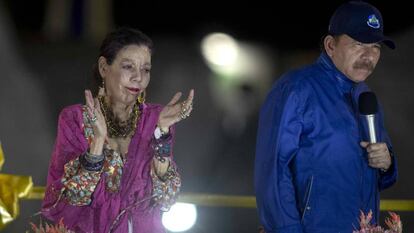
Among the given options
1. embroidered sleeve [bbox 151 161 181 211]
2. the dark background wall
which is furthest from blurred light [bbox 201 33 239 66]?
embroidered sleeve [bbox 151 161 181 211]

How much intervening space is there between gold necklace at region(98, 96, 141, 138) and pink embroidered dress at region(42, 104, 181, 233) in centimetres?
2

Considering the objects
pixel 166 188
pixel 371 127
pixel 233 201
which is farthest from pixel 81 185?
pixel 233 201

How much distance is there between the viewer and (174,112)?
3.26 m

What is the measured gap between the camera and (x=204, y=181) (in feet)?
22.7

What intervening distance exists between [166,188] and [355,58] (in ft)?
3.16

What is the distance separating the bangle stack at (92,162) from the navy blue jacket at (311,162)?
67cm

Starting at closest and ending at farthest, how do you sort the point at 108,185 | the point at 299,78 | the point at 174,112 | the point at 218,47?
1. the point at 108,185
2. the point at 174,112
3. the point at 299,78
4. the point at 218,47

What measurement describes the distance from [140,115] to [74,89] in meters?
4.21

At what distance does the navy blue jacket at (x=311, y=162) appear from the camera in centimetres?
325

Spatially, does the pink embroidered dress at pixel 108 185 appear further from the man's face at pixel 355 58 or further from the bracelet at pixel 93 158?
the man's face at pixel 355 58

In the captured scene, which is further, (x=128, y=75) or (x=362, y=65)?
(x=362, y=65)

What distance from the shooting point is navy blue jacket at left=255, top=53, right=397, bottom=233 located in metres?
3.25

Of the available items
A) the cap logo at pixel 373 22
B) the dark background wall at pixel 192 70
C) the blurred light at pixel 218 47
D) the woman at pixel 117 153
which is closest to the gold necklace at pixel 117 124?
the woman at pixel 117 153

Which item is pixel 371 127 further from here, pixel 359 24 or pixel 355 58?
pixel 359 24
